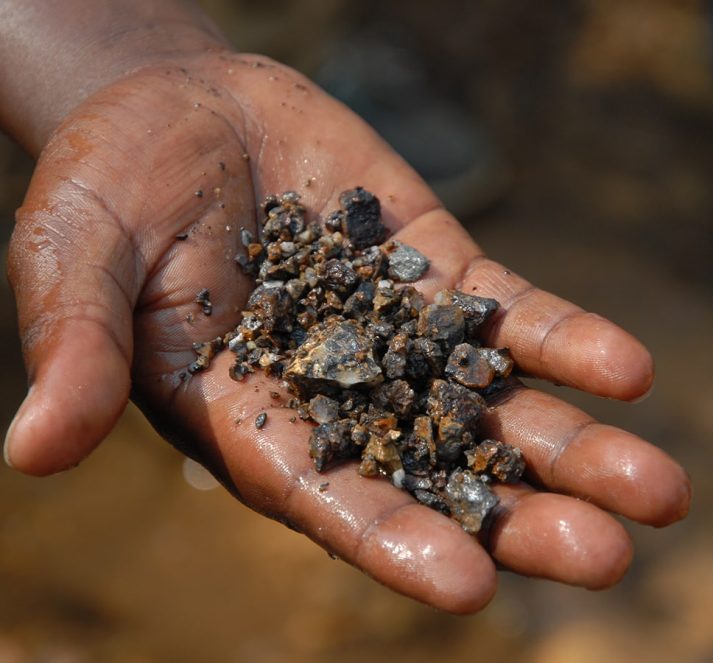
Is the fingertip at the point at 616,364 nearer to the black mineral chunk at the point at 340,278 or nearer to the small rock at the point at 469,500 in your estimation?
the small rock at the point at 469,500

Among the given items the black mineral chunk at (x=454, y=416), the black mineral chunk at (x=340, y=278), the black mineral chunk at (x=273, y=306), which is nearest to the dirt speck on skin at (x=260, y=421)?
the black mineral chunk at (x=273, y=306)

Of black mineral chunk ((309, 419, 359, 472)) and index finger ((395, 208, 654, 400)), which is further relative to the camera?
index finger ((395, 208, 654, 400))

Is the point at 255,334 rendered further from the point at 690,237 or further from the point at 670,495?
the point at 690,237

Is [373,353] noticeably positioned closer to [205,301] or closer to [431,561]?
[205,301]

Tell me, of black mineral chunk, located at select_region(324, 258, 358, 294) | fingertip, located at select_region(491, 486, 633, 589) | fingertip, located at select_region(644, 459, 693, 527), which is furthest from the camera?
black mineral chunk, located at select_region(324, 258, 358, 294)

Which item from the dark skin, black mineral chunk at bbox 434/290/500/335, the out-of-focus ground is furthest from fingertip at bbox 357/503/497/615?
the out-of-focus ground

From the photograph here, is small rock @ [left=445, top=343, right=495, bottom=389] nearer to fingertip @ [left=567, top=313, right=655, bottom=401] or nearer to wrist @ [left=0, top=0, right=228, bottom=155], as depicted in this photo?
fingertip @ [left=567, top=313, right=655, bottom=401]

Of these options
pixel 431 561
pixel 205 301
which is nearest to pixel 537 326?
pixel 431 561
